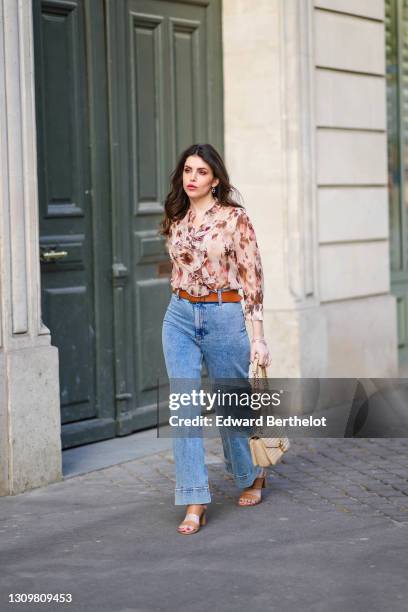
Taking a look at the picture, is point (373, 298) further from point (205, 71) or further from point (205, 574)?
point (205, 574)

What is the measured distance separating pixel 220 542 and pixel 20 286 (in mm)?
1967

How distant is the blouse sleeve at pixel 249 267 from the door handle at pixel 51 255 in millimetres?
2023

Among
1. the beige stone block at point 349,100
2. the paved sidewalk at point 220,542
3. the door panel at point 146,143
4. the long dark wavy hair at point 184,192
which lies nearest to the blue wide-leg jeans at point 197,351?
the paved sidewalk at point 220,542

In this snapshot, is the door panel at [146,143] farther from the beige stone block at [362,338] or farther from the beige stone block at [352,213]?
the beige stone block at [362,338]

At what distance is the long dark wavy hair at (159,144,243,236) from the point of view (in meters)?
6.32

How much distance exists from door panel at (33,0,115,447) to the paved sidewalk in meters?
0.72

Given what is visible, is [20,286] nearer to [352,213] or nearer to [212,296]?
[212,296]

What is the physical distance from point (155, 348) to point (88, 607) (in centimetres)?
400

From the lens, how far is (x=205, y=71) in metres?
9.44

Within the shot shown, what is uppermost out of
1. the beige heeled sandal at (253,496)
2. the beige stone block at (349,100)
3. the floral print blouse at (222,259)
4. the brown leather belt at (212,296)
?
the beige stone block at (349,100)

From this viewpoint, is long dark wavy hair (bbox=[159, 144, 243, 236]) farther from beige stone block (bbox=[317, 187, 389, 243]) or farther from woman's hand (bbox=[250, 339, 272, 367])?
beige stone block (bbox=[317, 187, 389, 243])

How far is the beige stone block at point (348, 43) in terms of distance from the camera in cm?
985

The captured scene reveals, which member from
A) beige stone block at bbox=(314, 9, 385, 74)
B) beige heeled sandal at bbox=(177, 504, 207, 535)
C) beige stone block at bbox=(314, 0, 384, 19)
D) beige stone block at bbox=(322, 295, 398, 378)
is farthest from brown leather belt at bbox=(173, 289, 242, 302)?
beige stone block at bbox=(314, 0, 384, 19)

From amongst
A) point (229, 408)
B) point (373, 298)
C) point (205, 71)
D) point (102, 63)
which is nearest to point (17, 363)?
point (229, 408)
